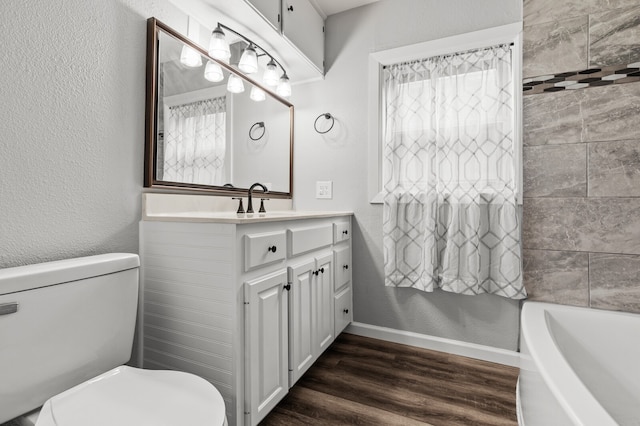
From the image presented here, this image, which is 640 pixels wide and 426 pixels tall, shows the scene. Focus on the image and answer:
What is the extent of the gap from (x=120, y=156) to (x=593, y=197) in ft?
7.50

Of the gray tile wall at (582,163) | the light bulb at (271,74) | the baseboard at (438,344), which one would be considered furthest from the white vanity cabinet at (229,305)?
the gray tile wall at (582,163)

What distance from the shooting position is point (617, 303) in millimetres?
1544

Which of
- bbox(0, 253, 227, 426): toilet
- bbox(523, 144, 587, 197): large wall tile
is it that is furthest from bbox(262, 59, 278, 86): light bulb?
bbox(523, 144, 587, 197): large wall tile

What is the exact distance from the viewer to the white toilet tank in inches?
31.7

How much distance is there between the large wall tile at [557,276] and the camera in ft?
5.30

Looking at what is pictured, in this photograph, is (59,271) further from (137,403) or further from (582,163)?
(582,163)

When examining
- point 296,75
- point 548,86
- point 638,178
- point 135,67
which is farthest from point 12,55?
point 638,178

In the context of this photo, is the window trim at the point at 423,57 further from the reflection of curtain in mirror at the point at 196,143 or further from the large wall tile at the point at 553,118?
the reflection of curtain in mirror at the point at 196,143

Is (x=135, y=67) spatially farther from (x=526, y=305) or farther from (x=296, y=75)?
(x=526, y=305)

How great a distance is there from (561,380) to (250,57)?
1985mm

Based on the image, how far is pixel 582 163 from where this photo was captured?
1607 mm

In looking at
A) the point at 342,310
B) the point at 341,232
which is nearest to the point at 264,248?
the point at 341,232

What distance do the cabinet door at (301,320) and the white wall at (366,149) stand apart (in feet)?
2.30

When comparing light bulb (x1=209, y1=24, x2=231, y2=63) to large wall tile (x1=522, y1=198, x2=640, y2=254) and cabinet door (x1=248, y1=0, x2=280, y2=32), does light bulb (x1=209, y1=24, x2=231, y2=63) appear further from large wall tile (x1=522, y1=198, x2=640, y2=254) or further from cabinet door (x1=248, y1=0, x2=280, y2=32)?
large wall tile (x1=522, y1=198, x2=640, y2=254)
